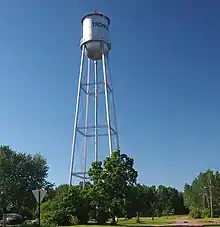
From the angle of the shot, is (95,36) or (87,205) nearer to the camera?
(87,205)

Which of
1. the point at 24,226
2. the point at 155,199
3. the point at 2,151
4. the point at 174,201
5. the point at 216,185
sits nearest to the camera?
the point at 24,226

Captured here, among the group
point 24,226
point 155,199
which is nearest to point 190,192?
point 155,199

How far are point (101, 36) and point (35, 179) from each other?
83.2 ft

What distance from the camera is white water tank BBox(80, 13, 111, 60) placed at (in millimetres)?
49906

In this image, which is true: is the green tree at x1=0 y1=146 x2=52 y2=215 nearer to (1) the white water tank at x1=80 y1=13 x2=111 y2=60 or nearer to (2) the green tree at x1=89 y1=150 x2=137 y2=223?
(2) the green tree at x1=89 y1=150 x2=137 y2=223

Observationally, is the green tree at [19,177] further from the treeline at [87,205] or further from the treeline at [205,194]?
the treeline at [205,194]

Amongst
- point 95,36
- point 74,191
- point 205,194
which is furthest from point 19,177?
point 205,194

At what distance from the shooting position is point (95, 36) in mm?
49906

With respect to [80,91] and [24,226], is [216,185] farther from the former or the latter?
[24,226]

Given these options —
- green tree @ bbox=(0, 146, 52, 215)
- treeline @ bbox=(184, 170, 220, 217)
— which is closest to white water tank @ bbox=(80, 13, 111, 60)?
green tree @ bbox=(0, 146, 52, 215)

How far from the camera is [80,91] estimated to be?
1901 inches

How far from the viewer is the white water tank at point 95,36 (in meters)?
49.9

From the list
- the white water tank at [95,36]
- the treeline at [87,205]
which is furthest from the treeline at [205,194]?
the white water tank at [95,36]

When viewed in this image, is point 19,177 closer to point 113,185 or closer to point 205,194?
point 113,185
